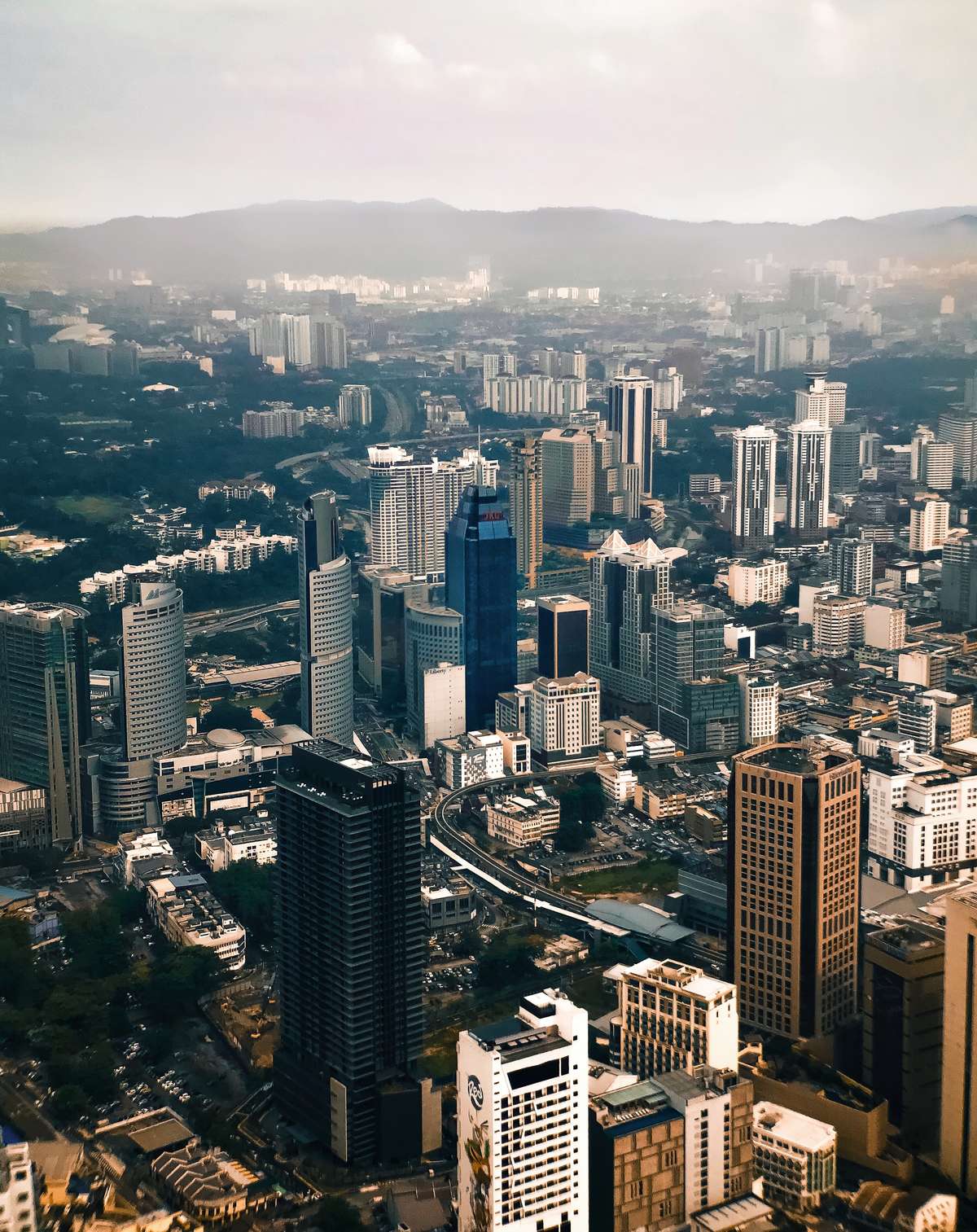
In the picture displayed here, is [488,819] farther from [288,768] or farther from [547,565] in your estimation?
[547,565]

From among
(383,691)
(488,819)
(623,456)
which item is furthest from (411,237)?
(488,819)

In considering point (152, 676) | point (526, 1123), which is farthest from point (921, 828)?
point (152, 676)

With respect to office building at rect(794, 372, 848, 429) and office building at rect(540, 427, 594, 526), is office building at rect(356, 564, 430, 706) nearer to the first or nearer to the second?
office building at rect(540, 427, 594, 526)

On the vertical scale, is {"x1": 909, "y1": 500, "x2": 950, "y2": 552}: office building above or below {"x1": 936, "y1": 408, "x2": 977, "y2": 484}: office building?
below

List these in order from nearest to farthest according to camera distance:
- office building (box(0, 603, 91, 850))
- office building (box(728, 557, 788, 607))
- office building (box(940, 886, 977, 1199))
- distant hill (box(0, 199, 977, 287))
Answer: office building (box(940, 886, 977, 1199))
office building (box(0, 603, 91, 850))
office building (box(728, 557, 788, 607))
distant hill (box(0, 199, 977, 287))

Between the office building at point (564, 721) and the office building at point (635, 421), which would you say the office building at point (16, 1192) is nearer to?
the office building at point (564, 721)

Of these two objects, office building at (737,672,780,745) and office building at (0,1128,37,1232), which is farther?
office building at (737,672,780,745)

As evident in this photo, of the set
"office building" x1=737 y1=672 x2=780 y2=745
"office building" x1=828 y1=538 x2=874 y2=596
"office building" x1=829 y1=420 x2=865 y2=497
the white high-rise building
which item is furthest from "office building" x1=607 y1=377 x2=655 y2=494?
the white high-rise building
